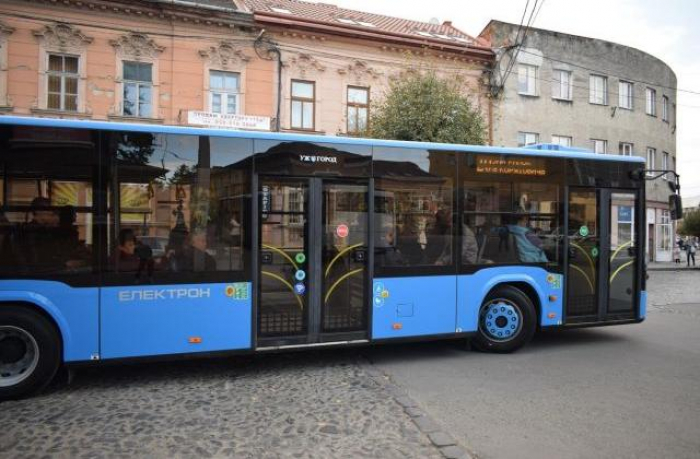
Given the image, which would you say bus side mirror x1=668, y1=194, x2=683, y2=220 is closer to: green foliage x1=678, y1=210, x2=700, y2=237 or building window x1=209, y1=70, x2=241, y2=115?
building window x1=209, y1=70, x2=241, y2=115

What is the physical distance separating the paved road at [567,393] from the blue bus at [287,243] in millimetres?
498

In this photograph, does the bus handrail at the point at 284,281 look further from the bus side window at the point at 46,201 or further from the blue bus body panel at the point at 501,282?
the blue bus body panel at the point at 501,282

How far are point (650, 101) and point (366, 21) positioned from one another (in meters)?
17.3

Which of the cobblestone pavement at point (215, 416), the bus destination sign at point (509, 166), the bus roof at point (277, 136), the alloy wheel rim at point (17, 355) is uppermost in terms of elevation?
the bus roof at point (277, 136)

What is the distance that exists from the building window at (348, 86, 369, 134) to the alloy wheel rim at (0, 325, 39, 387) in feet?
50.8

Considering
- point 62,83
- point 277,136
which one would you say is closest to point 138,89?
point 62,83

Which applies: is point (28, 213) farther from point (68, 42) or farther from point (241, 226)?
point (68, 42)

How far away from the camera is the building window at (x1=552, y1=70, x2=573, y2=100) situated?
963 inches

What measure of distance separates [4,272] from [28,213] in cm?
61

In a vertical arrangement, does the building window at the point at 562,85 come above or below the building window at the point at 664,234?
above

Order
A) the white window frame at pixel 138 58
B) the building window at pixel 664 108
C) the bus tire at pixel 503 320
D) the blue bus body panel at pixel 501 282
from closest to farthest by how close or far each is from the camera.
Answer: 1. the blue bus body panel at pixel 501 282
2. the bus tire at pixel 503 320
3. the white window frame at pixel 138 58
4. the building window at pixel 664 108

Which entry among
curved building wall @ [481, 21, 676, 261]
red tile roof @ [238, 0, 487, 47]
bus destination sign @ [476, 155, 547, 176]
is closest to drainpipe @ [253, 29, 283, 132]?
red tile roof @ [238, 0, 487, 47]

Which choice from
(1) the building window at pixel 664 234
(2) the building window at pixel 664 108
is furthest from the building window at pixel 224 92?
(1) the building window at pixel 664 234

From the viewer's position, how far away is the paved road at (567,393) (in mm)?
4191
